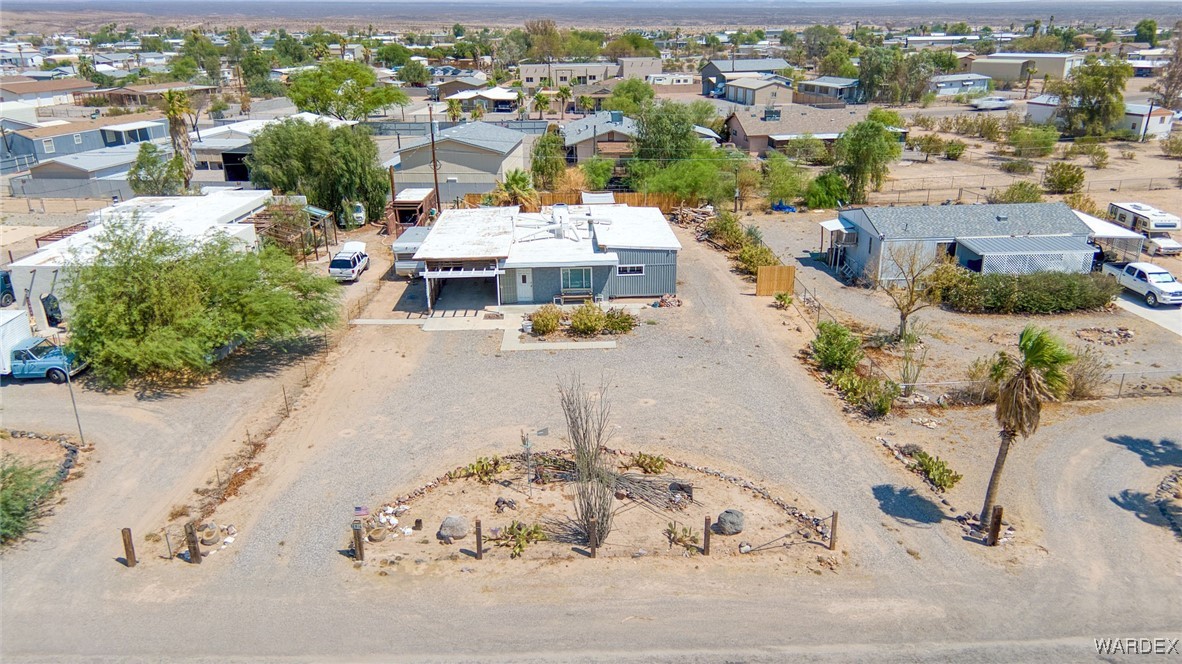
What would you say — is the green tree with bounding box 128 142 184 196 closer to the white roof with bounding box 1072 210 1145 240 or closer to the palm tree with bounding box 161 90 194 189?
the palm tree with bounding box 161 90 194 189

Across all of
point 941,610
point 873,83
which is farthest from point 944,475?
point 873,83

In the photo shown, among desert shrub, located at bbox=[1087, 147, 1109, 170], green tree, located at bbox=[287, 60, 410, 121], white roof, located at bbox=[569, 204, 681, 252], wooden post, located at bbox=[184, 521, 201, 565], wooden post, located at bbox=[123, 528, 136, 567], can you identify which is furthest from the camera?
green tree, located at bbox=[287, 60, 410, 121]

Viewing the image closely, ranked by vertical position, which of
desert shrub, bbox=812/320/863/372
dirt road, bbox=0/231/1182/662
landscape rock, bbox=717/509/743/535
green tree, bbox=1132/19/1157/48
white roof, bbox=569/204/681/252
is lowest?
dirt road, bbox=0/231/1182/662

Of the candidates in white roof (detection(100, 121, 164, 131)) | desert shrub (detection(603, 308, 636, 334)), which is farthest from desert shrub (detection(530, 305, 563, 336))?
white roof (detection(100, 121, 164, 131))

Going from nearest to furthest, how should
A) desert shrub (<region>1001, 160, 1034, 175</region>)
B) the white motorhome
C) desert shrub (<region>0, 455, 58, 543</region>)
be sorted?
desert shrub (<region>0, 455, 58, 543</region>), the white motorhome, desert shrub (<region>1001, 160, 1034, 175</region>)

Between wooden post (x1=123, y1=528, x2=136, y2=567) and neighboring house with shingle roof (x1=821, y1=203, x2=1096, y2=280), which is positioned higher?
neighboring house with shingle roof (x1=821, y1=203, x2=1096, y2=280)

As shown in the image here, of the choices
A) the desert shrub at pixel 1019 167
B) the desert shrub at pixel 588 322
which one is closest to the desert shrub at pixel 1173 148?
the desert shrub at pixel 1019 167
